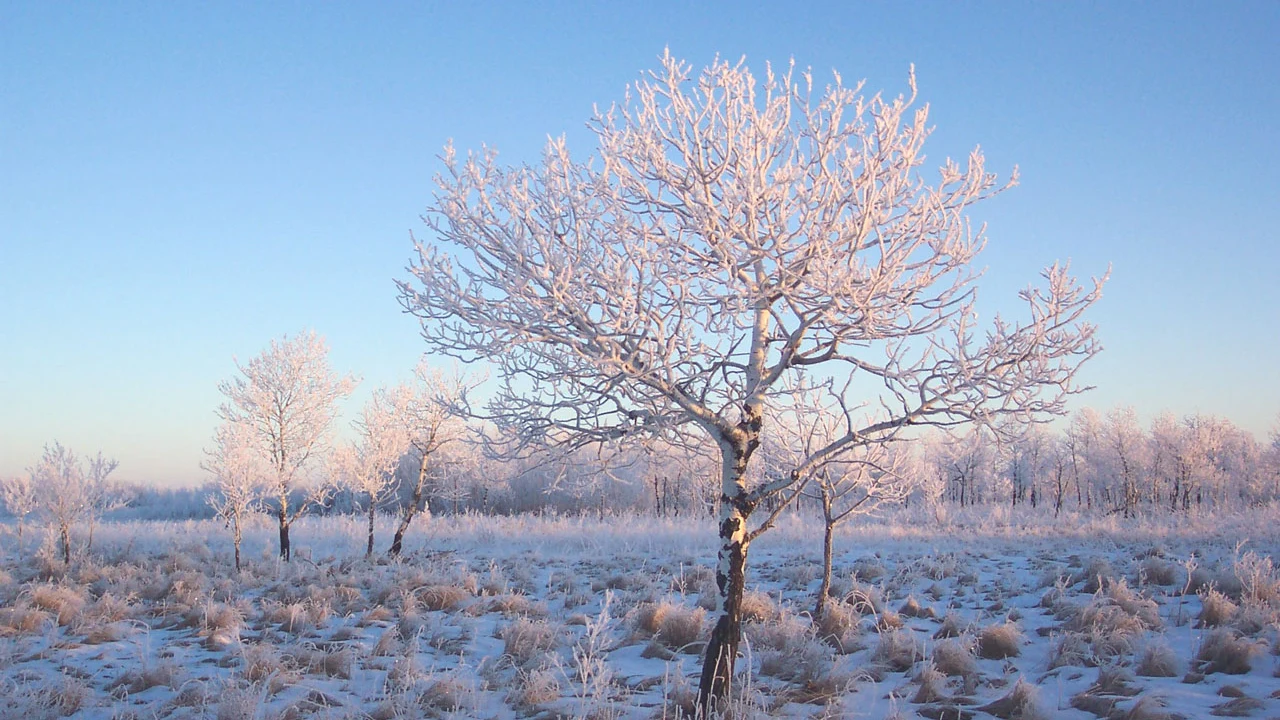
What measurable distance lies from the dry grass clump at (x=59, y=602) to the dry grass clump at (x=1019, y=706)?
12.3m

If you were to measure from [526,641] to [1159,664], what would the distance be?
Result: 703cm

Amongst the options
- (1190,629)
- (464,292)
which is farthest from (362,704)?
(1190,629)

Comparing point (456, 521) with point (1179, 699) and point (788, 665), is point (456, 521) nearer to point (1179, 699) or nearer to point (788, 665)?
point (788, 665)

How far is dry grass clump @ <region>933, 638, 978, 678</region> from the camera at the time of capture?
25.5 ft

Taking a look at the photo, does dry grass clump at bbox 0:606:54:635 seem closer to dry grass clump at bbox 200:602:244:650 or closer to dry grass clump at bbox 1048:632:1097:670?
dry grass clump at bbox 200:602:244:650

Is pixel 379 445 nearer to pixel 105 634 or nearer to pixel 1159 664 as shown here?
pixel 105 634

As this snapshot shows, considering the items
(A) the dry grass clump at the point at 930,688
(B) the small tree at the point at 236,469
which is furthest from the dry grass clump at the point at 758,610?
(B) the small tree at the point at 236,469

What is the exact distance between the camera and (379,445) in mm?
21000

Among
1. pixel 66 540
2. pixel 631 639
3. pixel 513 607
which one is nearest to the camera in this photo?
pixel 631 639

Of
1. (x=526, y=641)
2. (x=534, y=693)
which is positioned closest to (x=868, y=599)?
(x=526, y=641)

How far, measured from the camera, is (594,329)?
5207 mm

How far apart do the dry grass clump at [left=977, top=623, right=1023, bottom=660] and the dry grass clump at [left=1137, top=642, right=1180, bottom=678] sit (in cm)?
134

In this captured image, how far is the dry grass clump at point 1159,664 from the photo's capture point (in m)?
7.28

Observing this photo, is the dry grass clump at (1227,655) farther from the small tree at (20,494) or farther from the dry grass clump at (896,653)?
the small tree at (20,494)
